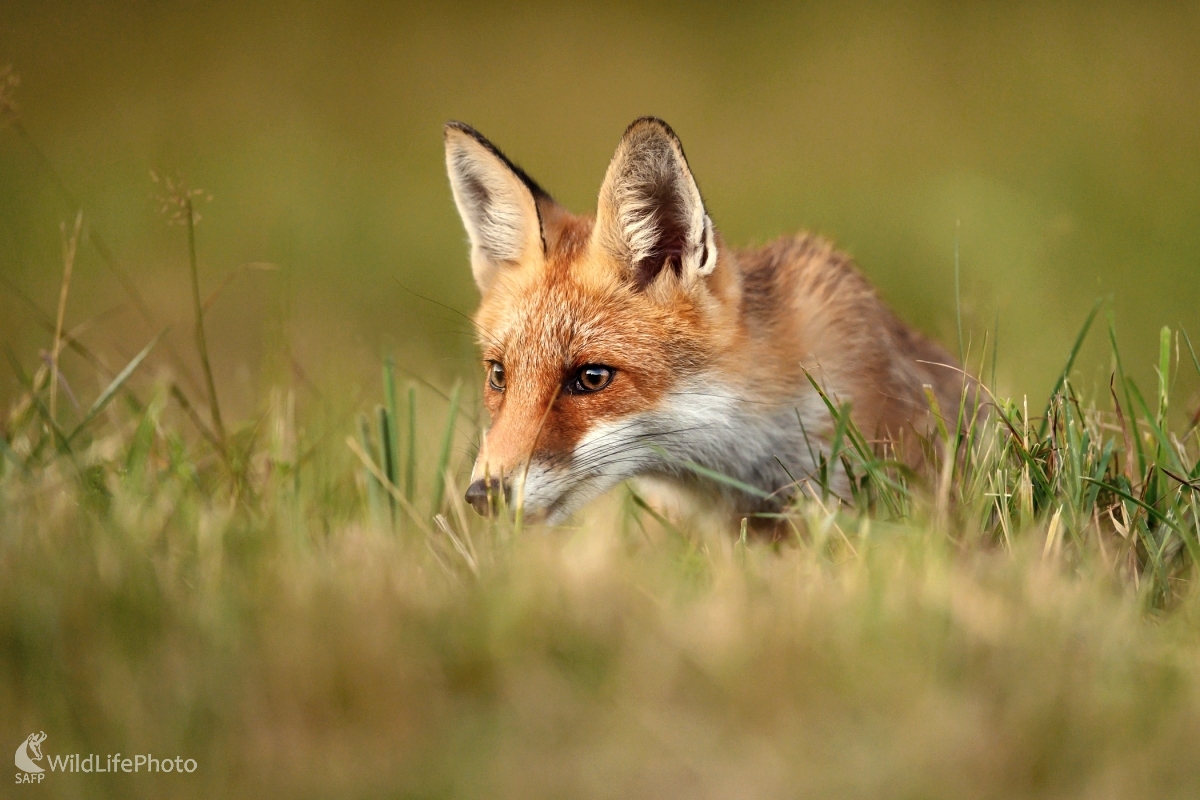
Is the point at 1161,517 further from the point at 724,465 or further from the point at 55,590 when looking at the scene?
the point at 55,590

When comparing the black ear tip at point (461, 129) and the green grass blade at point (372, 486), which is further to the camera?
the black ear tip at point (461, 129)

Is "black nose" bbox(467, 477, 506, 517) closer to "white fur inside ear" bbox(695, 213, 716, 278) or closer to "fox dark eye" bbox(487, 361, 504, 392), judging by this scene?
"fox dark eye" bbox(487, 361, 504, 392)

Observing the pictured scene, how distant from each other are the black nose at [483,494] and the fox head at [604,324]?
47 mm

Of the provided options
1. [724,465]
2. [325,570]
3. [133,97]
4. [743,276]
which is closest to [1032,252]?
[743,276]

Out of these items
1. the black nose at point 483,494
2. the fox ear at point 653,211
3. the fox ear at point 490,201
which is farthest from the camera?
the fox ear at point 490,201

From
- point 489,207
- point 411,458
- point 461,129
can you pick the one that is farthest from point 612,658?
point 489,207

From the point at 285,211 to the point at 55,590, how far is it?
8.85 meters

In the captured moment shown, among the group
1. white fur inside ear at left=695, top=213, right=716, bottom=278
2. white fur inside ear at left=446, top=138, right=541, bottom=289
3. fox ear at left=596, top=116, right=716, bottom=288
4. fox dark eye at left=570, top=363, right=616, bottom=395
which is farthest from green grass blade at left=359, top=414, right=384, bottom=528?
white fur inside ear at left=695, top=213, right=716, bottom=278

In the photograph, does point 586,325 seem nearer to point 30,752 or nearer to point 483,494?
point 483,494

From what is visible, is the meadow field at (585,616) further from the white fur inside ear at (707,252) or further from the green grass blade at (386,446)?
the white fur inside ear at (707,252)

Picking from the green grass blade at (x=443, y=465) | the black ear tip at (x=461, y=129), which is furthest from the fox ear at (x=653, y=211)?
the green grass blade at (x=443, y=465)

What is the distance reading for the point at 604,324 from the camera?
3.88 m

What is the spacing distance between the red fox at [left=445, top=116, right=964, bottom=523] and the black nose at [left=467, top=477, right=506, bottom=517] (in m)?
0.05

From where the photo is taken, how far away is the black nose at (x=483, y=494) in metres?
3.25
